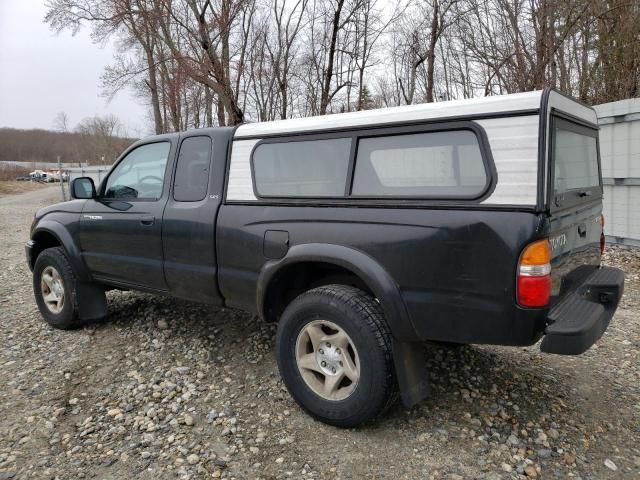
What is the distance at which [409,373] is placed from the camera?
2.58 m

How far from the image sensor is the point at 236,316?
15.0ft

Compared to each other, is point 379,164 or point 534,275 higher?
point 379,164

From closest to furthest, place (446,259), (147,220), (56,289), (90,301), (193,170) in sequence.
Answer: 1. (446,259)
2. (193,170)
3. (147,220)
4. (90,301)
5. (56,289)

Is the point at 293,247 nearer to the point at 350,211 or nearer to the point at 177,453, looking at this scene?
the point at 350,211

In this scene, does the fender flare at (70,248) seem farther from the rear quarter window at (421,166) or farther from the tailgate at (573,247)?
the tailgate at (573,247)

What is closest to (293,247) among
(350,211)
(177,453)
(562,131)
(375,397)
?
(350,211)

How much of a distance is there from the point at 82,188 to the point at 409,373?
11.2 ft

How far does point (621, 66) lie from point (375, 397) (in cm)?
920

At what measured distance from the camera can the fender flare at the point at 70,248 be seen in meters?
4.35

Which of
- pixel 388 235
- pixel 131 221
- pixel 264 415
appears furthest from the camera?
pixel 131 221

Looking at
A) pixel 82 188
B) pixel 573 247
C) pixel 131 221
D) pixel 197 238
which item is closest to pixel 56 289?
pixel 82 188

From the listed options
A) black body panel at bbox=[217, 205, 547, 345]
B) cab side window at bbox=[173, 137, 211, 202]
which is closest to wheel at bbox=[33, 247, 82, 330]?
cab side window at bbox=[173, 137, 211, 202]

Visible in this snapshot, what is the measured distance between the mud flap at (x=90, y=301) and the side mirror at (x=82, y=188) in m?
0.83

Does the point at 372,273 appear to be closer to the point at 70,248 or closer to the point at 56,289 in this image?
the point at 70,248
